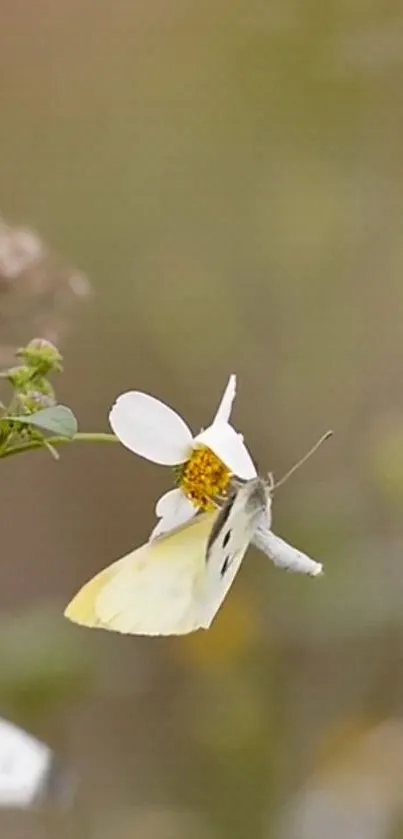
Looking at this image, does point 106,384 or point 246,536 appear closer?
point 246,536

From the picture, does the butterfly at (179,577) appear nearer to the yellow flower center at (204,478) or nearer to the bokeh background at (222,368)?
the yellow flower center at (204,478)

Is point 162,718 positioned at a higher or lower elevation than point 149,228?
lower

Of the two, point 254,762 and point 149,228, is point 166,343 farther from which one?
point 254,762

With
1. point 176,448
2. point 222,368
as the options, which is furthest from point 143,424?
point 222,368

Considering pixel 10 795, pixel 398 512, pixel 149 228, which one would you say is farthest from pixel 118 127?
pixel 10 795

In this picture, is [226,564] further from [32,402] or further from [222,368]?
[222,368]

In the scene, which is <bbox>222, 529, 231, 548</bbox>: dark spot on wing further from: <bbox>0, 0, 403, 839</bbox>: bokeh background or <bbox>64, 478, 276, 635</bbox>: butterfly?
<bbox>0, 0, 403, 839</bbox>: bokeh background
